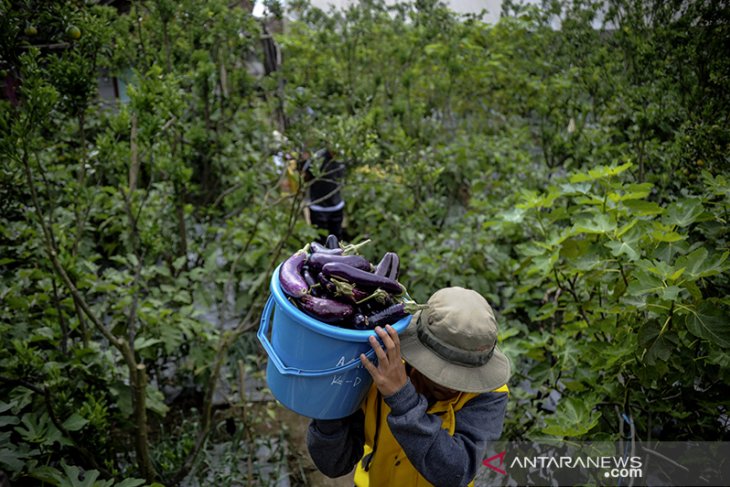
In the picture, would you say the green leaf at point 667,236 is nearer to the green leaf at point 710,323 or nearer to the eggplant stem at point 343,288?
the green leaf at point 710,323

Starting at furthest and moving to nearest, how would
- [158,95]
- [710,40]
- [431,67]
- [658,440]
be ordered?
1. [431,67]
2. [710,40]
3. [158,95]
4. [658,440]

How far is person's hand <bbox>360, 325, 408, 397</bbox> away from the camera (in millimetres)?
1567

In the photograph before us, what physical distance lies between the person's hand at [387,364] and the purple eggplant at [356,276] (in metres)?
0.15

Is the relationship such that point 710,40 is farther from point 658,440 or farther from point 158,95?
point 158,95

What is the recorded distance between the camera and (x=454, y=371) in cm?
165

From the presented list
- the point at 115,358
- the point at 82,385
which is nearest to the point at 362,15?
the point at 115,358

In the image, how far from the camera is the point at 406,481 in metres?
1.86

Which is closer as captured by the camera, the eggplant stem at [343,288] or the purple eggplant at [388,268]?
the eggplant stem at [343,288]

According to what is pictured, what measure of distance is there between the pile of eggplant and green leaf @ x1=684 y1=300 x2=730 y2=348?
109 centimetres

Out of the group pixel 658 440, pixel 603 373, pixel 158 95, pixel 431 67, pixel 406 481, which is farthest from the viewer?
pixel 431 67

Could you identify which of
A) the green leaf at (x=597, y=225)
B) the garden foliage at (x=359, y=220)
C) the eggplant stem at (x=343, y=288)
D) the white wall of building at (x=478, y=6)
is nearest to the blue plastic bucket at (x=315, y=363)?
the eggplant stem at (x=343, y=288)

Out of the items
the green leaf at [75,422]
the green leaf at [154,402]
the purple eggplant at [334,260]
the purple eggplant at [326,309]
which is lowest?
the green leaf at [154,402]

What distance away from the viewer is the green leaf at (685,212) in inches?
92.8

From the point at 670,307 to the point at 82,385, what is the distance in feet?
8.90
